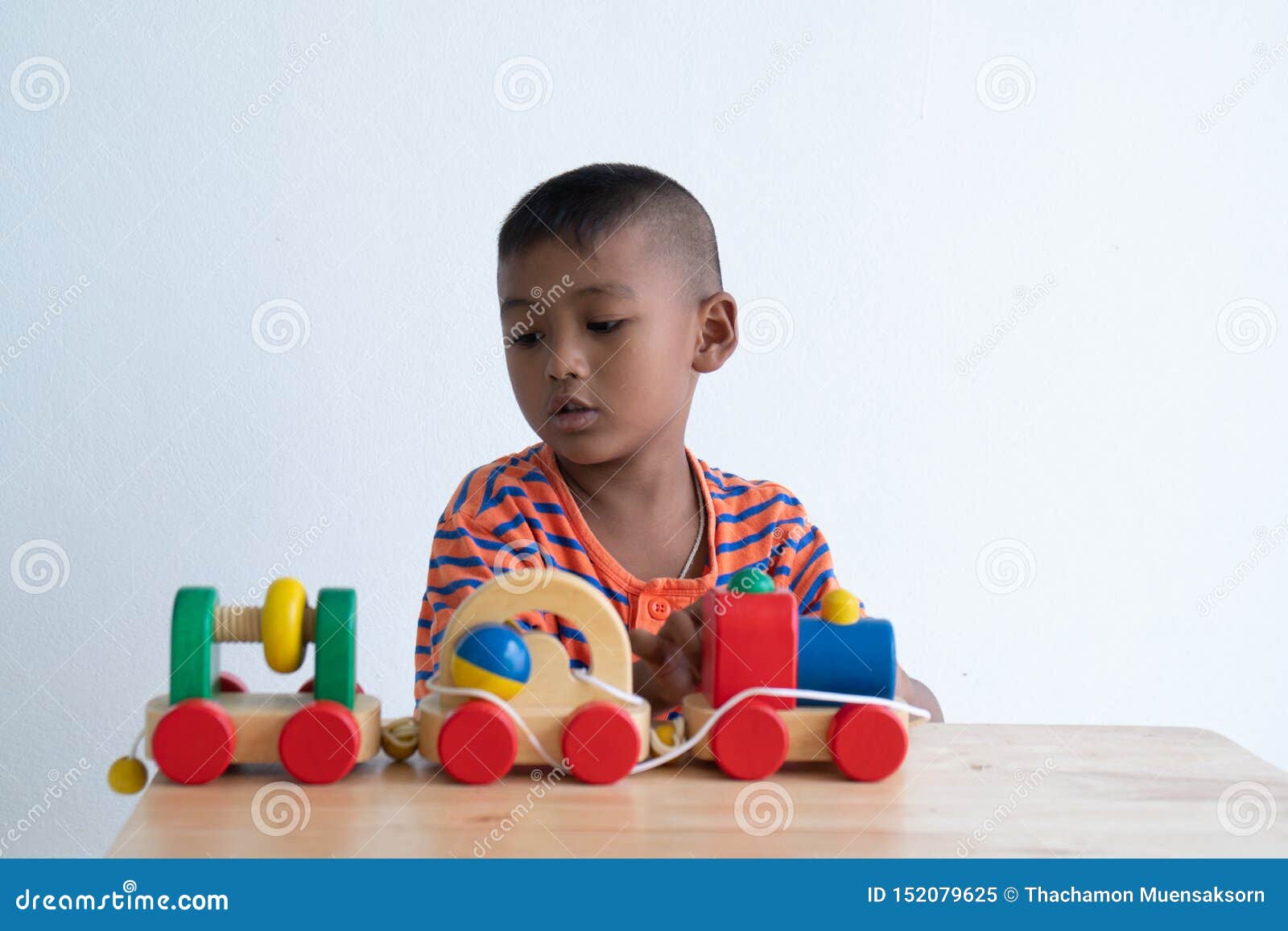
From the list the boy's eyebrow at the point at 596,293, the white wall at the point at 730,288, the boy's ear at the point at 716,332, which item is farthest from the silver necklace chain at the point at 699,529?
the white wall at the point at 730,288

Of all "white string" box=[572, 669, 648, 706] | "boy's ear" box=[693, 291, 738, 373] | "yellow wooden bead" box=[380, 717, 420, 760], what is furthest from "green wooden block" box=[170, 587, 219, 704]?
"boy's ear" box=[693, 291, 738, 373]

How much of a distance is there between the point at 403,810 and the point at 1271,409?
171cm

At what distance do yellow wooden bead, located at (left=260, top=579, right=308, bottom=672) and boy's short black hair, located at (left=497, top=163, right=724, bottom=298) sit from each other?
0.50 meters

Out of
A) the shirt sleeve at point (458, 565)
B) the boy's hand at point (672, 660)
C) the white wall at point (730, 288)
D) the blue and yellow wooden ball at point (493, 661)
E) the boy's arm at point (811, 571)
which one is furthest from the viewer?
the white wall at point (730, 288)

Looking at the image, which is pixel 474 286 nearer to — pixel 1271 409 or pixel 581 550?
pixel 581 550

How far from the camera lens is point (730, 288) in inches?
71.4

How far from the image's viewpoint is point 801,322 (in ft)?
5.98

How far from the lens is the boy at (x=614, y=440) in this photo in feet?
3.64

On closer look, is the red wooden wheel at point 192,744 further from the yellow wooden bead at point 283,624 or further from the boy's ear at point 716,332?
the boy's ear at point 716,332

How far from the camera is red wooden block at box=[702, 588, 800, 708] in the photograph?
75cm

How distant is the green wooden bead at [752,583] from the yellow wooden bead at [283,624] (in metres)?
0.27

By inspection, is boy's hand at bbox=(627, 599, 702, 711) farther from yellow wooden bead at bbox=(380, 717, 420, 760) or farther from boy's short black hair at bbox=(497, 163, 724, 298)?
boy's short black hair at bbox=(497, 163, 724, 298)

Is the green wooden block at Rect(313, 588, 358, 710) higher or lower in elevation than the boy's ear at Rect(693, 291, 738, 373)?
lower

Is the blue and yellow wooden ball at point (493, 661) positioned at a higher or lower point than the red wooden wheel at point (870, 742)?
higher
